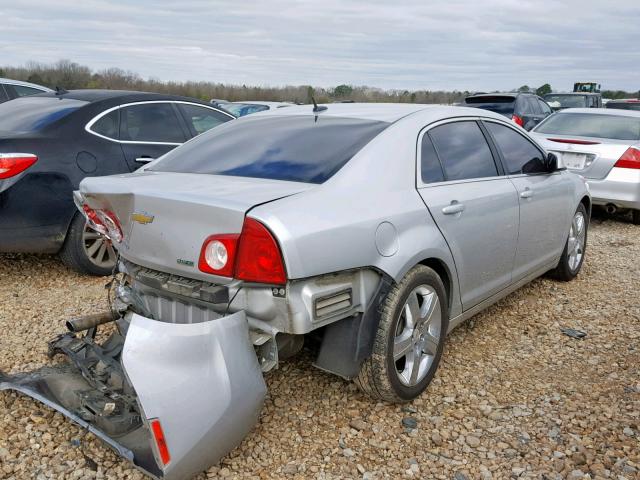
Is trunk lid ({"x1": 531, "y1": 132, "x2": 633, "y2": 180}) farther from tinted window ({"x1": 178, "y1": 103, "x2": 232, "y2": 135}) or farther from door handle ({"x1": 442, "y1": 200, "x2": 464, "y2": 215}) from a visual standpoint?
door handle ({"x1": 442, "y1": 200, "x2": 464, "y2": 215})

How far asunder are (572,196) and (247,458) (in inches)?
141

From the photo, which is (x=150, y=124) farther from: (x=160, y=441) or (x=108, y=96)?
(x=160, y=441)

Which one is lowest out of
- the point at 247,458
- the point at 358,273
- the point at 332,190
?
the point at 247,458

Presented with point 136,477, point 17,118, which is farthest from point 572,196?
point 17,118

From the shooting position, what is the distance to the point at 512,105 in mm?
12156

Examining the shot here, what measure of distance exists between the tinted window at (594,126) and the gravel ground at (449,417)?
14.5ft

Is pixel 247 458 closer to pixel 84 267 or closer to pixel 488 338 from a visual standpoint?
pixel 488 338

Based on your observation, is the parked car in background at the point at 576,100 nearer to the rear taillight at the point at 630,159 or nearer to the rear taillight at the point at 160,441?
the rear taillight at the point at 630,159

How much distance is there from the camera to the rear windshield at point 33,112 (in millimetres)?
4930

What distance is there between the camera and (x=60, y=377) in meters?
3.09

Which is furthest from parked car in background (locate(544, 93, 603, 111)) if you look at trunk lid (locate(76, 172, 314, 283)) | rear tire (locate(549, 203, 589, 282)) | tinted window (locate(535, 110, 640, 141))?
trunk lid (locate(76, 172, 314, 283))

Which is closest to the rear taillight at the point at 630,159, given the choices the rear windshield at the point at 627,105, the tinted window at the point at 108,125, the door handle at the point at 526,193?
the door handle at the point at 526,193

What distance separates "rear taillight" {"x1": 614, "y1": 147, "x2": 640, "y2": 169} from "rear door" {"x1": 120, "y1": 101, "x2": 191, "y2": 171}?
17.3ft

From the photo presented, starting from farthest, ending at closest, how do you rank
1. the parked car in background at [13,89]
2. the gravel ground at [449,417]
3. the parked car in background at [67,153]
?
the parked car in background at [13,89]
the parked car in background at [67,153]
the gravel ground at [449,417]
